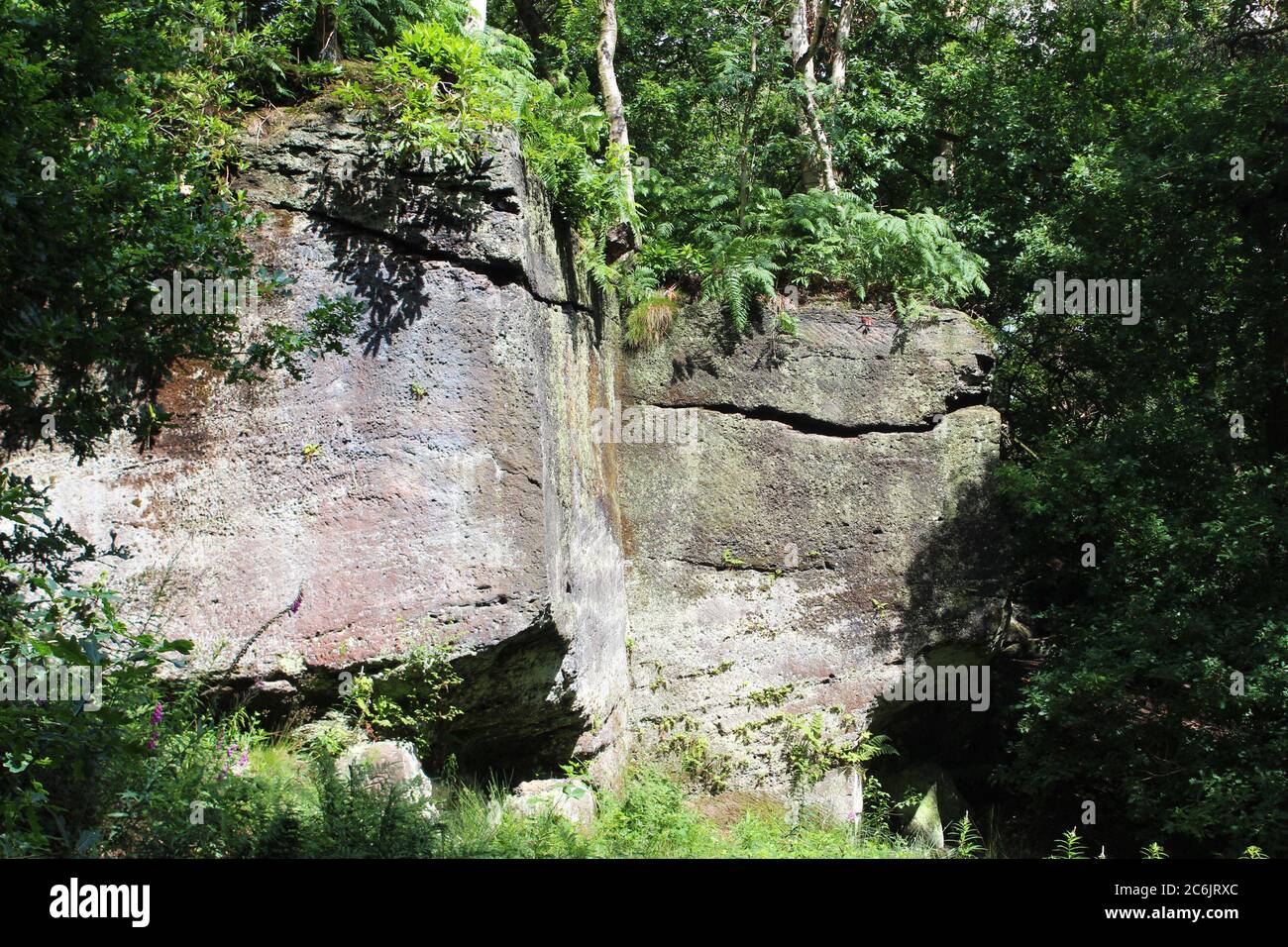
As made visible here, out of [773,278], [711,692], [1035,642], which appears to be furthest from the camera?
[1035,642]

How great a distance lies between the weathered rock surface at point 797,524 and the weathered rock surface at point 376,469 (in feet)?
6.57

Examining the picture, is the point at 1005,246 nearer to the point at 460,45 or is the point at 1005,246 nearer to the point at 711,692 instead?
the point at 711,692

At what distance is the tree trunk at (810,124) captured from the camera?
1178 cm

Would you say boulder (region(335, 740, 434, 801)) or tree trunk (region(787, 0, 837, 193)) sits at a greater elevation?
tree trunk (region(787, 0, 837, 193))

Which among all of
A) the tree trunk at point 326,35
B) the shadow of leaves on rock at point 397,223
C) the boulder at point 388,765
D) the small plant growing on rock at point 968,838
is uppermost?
the tree trunk at point 326,35

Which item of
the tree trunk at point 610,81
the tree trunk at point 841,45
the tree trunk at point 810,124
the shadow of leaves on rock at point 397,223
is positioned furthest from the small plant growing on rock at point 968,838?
the tree trunk at point 841,45

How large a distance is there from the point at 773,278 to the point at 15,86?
7219mm

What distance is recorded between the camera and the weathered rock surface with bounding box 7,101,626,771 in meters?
7.69

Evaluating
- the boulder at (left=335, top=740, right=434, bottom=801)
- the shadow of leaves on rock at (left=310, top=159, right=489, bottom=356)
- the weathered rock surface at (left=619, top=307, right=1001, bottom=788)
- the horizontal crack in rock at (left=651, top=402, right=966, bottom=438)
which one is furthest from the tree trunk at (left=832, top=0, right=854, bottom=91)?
the boulder at (left=335, top=740, right=434, bottom=801)

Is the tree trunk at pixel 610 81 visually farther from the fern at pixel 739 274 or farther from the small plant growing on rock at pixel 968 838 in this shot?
the small plant growing on rock at pixel 968 838

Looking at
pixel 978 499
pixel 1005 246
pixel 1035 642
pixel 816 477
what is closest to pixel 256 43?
pixel 816 477

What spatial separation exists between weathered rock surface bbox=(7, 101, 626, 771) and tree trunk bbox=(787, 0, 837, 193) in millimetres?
4618

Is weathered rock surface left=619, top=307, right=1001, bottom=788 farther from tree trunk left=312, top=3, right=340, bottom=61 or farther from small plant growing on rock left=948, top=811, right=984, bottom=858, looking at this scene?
tree trunk left=312, top=3, right=340, bottom=61

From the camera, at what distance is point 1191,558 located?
9398mm
